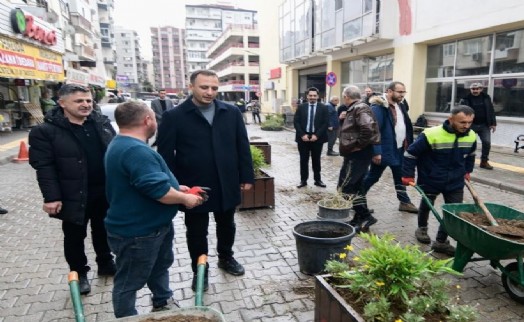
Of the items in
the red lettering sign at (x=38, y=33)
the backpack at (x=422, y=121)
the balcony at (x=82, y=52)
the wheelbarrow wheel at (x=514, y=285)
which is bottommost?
the wheelbarrow wheel at (x=514, y=285)

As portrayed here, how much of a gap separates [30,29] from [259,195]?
1626cm

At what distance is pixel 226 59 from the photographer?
61375 millimetres

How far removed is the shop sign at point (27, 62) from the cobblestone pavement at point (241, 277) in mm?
10182

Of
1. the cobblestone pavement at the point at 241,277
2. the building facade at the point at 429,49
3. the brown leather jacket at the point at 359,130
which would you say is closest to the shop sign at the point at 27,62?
the cobblestone pavement at the point at 241,277

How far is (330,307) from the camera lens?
2.38 meters

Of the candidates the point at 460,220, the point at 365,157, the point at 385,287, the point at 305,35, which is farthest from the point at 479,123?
the point at 305,35

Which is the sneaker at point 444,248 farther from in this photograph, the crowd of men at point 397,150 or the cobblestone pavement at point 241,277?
the cobblestone pavement at point 241,277

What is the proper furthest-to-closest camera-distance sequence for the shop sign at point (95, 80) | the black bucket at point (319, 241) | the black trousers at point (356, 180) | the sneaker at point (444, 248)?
the shop sign at point (95, 80), the black trousers at point (356, 180), the sneaker at point (444, 248), the black bucket at point (319, 241)

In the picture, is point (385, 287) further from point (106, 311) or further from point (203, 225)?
point (106, 311)

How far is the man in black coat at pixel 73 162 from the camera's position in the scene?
3.05 metres

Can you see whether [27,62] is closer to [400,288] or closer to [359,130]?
[359,130]

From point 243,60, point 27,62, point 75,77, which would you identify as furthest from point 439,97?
point 243,60

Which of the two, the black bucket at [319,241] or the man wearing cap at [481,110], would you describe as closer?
the black bucket at [319,241]

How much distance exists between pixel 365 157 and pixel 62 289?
12.6 feet
